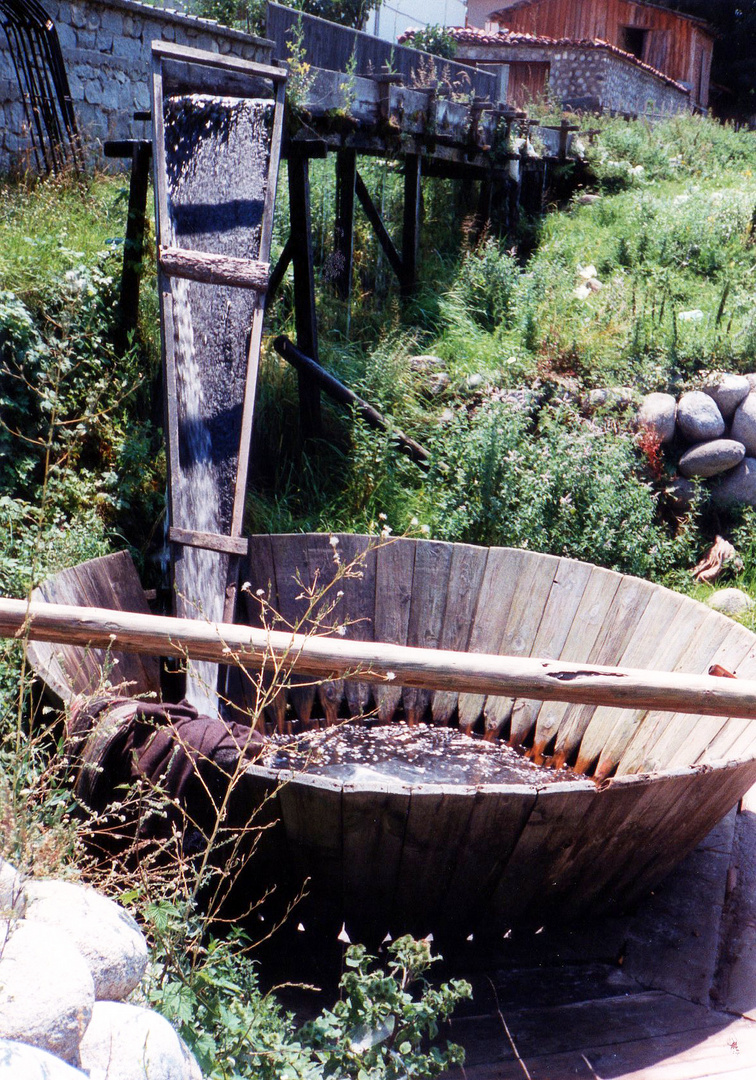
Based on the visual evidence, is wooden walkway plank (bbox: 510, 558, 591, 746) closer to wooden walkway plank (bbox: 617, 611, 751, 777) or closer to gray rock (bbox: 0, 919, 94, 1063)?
wooden walkway plank (bbox: 617, 611, 751, 777)

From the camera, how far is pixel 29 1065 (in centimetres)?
117

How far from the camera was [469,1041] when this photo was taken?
7.59ft

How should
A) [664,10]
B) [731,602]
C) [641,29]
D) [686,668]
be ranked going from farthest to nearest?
[641,29] < [664,10] < [731,602] < [686,668]

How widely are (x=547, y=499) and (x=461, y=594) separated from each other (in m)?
1.46

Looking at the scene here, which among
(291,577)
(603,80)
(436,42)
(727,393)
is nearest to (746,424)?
(727,393)

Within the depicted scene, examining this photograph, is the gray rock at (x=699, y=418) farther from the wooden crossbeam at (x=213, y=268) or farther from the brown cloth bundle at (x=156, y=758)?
the brown cloth bundle at (x=156, y=758)

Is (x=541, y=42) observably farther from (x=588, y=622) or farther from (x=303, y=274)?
(x=588, y=622)

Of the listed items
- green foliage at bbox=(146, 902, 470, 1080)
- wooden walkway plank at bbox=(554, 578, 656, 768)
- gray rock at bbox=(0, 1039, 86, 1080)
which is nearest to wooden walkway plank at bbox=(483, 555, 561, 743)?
wooden walkway plank at bbox=(554, 578, 656, 768)

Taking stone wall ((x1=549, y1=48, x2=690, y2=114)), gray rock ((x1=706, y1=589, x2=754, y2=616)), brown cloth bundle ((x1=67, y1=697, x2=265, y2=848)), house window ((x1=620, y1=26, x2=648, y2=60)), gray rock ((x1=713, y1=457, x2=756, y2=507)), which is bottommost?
gray rock ((x1=706, y1=589, x2=754, y2=616))

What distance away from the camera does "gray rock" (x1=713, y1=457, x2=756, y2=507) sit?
5.89 meters

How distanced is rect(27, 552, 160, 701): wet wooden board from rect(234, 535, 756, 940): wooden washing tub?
573mm

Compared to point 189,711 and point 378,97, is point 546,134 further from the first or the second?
point 189,711

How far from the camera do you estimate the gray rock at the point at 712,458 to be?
19.4ft

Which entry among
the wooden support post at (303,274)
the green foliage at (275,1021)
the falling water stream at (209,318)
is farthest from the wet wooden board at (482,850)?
the wooden support post at (303,274)
